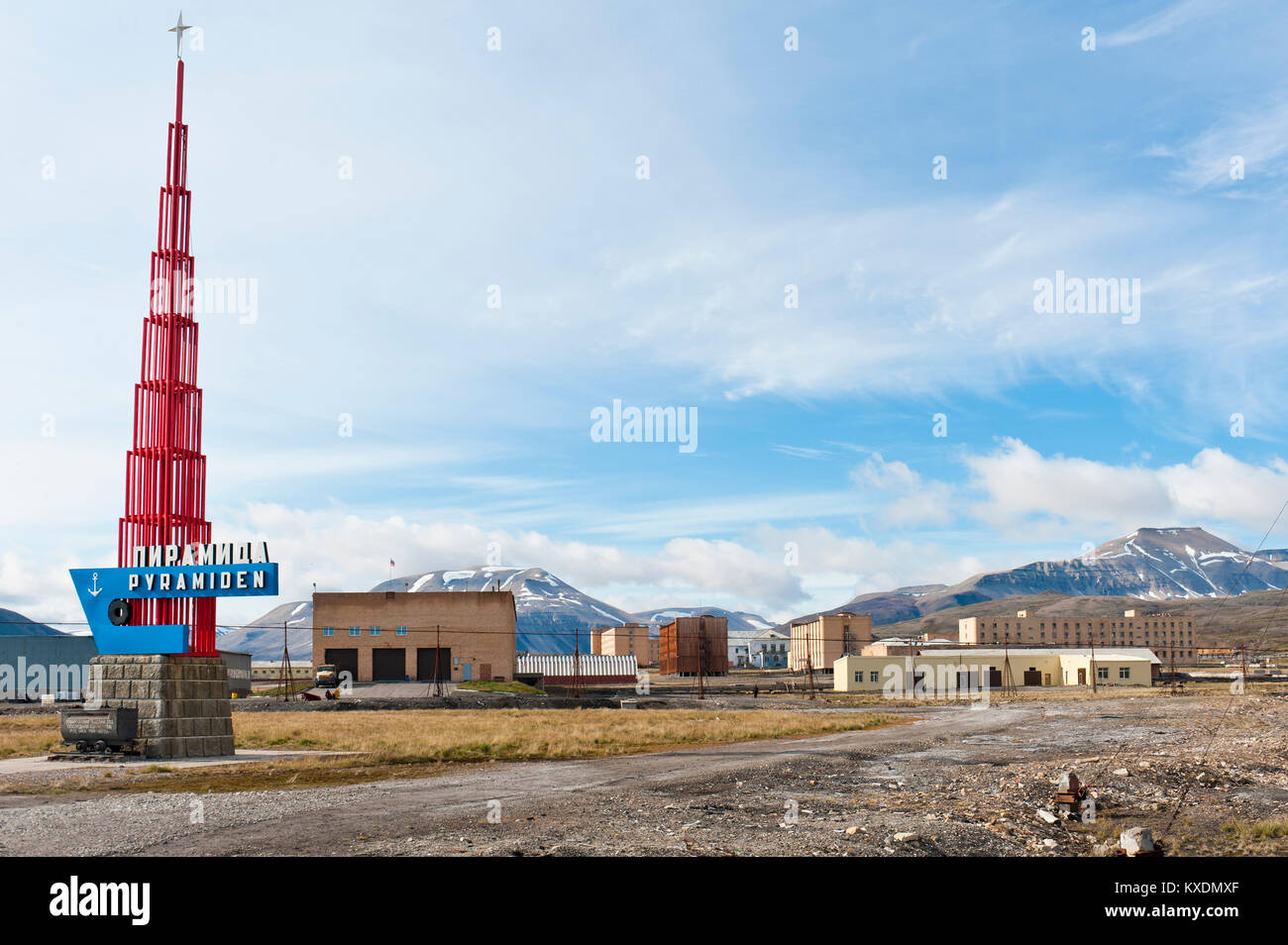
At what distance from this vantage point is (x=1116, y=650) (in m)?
109

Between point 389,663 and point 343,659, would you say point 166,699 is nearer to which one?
point 389,663

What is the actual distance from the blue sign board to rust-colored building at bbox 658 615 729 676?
125112mm

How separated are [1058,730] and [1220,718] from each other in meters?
10.5

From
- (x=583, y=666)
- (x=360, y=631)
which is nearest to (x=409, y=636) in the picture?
(x=360, y=631)

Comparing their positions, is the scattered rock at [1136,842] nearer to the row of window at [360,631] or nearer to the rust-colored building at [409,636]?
the rust-colored building at [409,636]

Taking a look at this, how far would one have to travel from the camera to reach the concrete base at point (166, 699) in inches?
1088

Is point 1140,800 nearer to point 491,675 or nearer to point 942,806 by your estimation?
point 942,806

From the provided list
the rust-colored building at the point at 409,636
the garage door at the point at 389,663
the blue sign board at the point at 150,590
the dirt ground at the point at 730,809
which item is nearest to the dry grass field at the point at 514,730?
the dirt ground at the point at 730,809

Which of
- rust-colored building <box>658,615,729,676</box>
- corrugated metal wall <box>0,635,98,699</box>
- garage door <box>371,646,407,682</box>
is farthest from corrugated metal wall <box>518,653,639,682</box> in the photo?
corrugated metal wall <box>0,635,98,699</box>

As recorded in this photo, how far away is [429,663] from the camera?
286ft

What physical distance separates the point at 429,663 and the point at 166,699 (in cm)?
6050

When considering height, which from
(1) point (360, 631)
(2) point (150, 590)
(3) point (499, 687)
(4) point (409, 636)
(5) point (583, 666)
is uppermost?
(2) point (150, 590)

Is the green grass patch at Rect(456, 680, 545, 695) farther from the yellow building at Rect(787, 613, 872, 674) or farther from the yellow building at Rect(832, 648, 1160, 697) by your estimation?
the yellow building at Rect(787, 613, 872, 674)

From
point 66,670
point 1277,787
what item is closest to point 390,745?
point 1277,787
